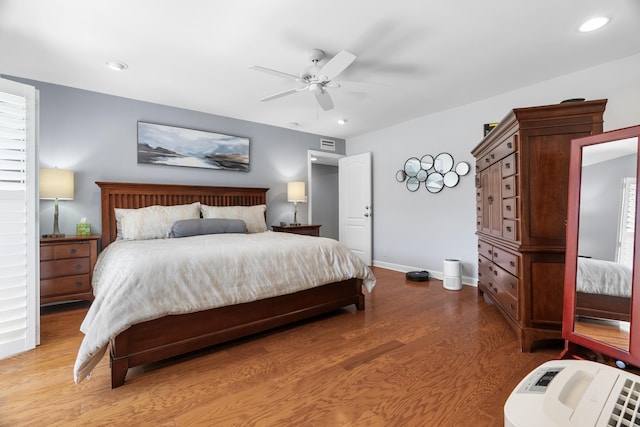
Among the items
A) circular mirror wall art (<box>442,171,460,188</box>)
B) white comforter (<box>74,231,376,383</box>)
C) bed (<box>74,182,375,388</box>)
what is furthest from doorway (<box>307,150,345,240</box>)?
white comforter (<box>74,231,376,383</box>)

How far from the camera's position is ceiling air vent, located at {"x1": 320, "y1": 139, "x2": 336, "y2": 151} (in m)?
5.74

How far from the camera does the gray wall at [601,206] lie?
58.3 inches

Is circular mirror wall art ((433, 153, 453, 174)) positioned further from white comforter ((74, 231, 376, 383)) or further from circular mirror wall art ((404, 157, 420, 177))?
white comforter ((74, 231, 376, 383))

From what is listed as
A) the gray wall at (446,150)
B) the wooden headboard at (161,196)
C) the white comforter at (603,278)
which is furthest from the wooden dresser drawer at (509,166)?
the wooden headboard at (161,196)

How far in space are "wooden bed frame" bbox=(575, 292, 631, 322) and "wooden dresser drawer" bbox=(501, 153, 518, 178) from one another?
108 centimetres

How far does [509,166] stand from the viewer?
7.96 feet

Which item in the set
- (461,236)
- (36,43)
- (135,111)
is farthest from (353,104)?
(36,43)

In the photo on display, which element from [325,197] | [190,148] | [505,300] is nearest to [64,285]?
[190,148]

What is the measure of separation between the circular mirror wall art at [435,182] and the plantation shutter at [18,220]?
14.8 ft

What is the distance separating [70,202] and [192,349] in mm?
2708

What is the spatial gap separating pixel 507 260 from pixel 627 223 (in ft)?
3.81

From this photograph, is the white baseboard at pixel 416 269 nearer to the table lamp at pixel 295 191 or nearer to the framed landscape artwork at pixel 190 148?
the table lamp at pixel 295 191

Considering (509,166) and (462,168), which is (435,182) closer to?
(462,168)

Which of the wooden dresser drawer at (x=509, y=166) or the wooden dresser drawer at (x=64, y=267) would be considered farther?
the wooden dresser drawer at (x=64, y=267)
